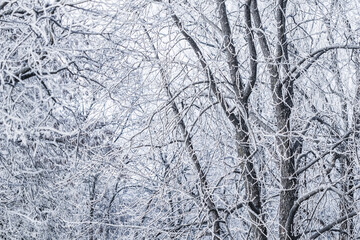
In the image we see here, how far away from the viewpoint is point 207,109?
682cm

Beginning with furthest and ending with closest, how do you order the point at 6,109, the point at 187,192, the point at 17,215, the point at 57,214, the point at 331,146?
1. the point at 57,214
2. the point at 17,215
3. the point at 6,109
4. the point at 187,192
5. the point at 331,146

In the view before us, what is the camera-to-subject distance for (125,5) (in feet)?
22.9

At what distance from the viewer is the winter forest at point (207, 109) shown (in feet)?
21.1

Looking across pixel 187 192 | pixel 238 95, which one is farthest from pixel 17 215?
pixel 238 95

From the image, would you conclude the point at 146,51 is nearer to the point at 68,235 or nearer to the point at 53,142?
the point at 53,142

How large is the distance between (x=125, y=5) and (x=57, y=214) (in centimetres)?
432

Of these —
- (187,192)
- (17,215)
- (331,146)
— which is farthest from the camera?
(17,215)

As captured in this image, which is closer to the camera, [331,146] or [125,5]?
[331,146]

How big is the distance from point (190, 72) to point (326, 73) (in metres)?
1.94

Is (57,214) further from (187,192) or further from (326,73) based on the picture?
(326,73)

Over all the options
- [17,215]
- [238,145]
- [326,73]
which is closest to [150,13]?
[238,145]

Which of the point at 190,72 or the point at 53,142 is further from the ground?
the point at 190,72

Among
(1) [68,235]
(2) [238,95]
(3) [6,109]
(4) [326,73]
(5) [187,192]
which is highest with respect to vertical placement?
(4) [326,73]

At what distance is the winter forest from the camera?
21.1 feet
